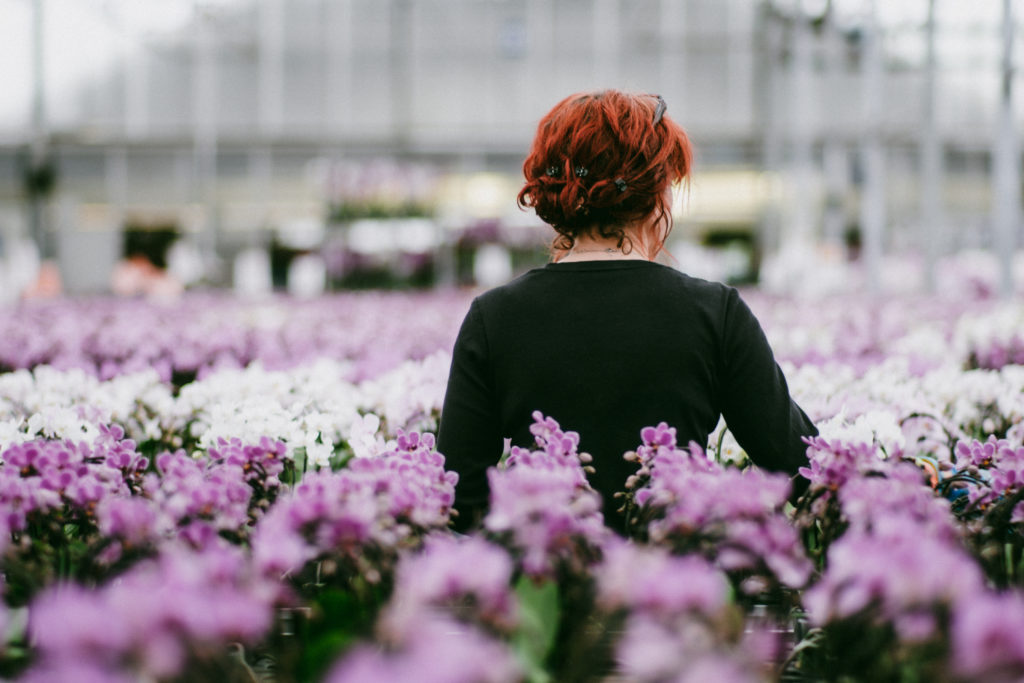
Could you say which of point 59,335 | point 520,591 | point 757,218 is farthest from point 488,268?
point 757,218

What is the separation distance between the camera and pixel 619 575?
45.4 inches

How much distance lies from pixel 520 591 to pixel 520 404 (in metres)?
0.74

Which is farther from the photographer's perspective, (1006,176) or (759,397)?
(1006,176)

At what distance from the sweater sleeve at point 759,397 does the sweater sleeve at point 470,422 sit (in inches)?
21.4

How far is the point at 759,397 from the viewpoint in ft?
6.63

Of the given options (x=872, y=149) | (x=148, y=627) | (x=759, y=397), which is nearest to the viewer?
(x=148, y=627)

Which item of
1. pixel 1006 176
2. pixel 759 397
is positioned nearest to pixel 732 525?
pixel 759 397

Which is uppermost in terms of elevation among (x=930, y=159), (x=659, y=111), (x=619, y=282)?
(x=930, y=159)

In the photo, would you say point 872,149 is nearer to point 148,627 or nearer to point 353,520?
point 353,520

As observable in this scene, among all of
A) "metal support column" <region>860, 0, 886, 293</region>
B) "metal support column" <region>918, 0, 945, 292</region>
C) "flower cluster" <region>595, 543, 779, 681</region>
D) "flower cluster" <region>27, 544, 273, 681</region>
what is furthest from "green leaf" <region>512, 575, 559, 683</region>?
"metal support column" <region>860, 0, 886, 293</region>

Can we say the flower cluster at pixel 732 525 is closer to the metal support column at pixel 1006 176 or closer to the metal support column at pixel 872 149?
the metal support column at pixel 1006 176

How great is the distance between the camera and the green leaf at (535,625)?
49.1 inches

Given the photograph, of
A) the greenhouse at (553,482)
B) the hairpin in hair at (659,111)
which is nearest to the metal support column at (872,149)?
the greenhouse at (553,482)

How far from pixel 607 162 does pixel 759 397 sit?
61 cm
